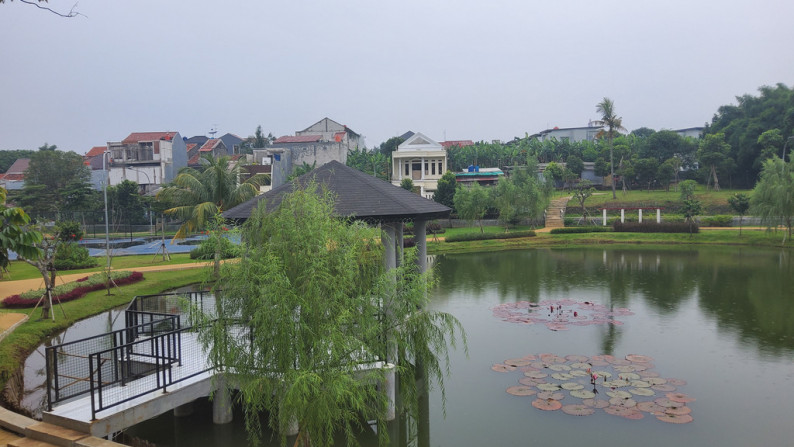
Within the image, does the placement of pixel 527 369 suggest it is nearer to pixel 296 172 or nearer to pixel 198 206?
pixel 198 206

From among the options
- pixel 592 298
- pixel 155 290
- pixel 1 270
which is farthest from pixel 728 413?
pixel 1 270

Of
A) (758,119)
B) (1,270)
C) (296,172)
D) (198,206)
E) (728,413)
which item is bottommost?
(728,413)

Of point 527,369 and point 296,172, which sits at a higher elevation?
point 296,172

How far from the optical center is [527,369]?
47.5 ft

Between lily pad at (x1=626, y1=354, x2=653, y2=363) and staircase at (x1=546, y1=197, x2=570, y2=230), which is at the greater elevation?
staircase at (x1=546, y1=197, x2=570, y2=230)

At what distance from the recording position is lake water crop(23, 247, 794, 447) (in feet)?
35.7

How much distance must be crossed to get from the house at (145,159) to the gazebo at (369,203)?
57730 mm

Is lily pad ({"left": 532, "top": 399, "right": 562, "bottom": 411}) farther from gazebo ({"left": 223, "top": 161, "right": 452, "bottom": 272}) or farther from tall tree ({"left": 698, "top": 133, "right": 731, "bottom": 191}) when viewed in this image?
tall tree ({"left": 698, "top": 133, "right": 731, "bottom": 191})

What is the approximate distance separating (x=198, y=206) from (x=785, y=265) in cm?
3052

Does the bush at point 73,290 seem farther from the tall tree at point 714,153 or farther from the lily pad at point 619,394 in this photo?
the tall tree at point 714,153

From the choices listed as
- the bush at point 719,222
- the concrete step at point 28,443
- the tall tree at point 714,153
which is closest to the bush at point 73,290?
the concrete step at point 28,443

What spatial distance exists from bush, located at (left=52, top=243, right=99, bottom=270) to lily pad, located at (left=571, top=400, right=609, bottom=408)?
89.9ft

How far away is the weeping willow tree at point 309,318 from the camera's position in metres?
7.22

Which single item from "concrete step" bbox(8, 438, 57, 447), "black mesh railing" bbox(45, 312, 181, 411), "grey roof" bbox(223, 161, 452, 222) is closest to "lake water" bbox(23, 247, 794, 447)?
"black mesh railing" bbox(45, 312, 181, 411)
